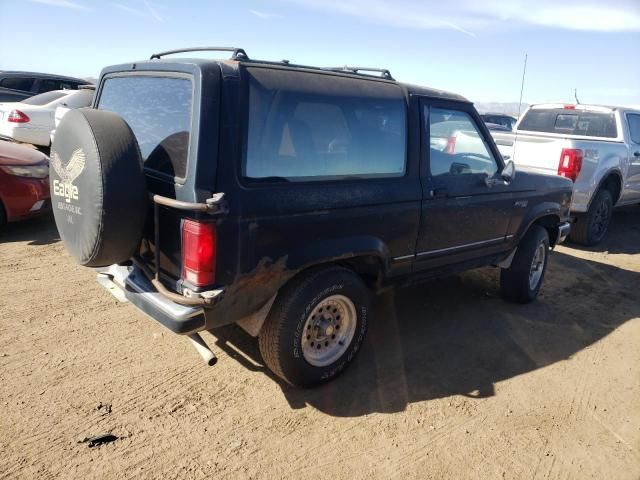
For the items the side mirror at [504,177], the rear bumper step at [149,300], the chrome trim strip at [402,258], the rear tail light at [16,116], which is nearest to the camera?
the rear bumper step at [149,300]

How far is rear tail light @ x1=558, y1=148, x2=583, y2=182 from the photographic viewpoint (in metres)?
6.26

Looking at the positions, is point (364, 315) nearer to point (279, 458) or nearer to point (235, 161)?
point (279, 458)

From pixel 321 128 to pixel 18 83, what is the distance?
11910mm

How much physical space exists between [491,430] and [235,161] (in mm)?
2189

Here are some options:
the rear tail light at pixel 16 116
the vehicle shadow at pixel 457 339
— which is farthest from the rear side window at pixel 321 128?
the rear tail light at pixel 16 116

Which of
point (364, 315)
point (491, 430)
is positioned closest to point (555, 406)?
point (491, 430)

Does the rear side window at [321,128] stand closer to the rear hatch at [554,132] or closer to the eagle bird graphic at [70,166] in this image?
the eagle bird graphic at [70,166]

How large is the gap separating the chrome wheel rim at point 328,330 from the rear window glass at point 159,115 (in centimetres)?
122

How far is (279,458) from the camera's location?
8.33ft

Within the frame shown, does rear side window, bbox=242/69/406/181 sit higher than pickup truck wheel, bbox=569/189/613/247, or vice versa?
rear side window, bbox=242/69/406/181

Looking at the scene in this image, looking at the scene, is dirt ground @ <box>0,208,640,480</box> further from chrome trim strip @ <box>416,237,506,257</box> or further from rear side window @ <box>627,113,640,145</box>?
rear side window @ <box>627,113,640,145</box>

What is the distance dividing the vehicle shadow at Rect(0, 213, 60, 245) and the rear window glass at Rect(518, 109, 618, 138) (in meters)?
7.66

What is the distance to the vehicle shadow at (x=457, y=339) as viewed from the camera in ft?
10.4

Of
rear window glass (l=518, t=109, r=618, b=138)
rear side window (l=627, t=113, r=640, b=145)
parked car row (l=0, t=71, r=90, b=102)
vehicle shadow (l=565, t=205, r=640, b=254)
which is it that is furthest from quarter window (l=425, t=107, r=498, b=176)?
parked car row (l=0, t=71, r=90, b=102)
